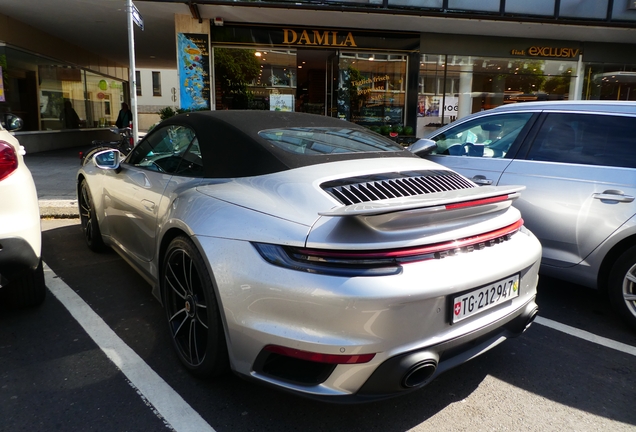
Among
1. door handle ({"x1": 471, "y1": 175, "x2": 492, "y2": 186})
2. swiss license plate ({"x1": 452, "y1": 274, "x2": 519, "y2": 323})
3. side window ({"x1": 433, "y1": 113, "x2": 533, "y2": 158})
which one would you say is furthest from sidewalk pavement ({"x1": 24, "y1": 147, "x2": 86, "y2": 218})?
swiss license plate ({"x1": 452, "y1": 274, "x2": 519, "y2": 323})

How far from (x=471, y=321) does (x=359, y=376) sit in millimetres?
596

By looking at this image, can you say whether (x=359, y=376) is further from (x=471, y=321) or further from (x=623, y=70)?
(x=623, y=70)

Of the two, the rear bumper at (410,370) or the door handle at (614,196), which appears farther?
the door handle at (614,196)

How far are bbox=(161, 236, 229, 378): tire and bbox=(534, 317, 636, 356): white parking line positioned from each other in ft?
7.84

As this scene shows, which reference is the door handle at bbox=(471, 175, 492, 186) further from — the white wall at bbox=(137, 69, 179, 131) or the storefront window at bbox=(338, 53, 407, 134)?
the white wall at bbox=(137, 69, 179, 131)

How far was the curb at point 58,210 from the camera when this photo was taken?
6.50 metres

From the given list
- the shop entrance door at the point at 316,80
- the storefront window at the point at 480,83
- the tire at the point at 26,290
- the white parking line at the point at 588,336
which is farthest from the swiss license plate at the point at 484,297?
the storefront window at the point at 480,83

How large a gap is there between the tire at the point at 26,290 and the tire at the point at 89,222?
1143 mm

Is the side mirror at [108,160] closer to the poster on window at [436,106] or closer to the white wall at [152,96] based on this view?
the poster on window at [436,106]

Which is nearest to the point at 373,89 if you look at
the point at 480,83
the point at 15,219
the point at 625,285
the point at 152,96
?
the point at 480,83

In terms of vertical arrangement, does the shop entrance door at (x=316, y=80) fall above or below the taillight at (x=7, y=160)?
above

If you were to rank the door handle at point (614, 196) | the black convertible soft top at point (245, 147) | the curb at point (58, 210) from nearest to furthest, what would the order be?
the black convertible soft top at point (245, 147), the door handle at point (614, 196), the curb at point (58, 210)

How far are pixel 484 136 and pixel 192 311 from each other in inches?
124

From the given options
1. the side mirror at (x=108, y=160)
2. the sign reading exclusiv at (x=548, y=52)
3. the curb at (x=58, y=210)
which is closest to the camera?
the side mirror at (x=108, y=160)
